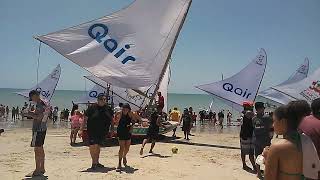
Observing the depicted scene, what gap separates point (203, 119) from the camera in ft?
124

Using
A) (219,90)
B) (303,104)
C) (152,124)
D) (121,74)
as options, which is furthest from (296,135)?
(219,90)

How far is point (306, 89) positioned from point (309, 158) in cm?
2340

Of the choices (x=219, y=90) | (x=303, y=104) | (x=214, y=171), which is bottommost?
(x=214, y=171)

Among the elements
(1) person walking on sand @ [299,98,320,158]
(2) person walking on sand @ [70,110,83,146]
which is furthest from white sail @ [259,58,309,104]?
(1) person walking on sand @ [299,98,320,158]

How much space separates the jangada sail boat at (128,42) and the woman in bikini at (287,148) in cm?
1203

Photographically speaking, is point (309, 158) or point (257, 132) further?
point (257, 132)

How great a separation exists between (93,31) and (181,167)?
271 inches

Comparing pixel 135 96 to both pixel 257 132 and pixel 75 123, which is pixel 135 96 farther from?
pixel 257 132

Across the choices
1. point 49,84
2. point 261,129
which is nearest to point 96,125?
point 261,129

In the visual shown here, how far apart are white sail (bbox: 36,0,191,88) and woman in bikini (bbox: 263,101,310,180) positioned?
39.6 ft

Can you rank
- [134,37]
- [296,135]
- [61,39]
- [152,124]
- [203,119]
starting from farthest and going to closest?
1. [203,119]
2. [134,37]
3. [61,39]
4. [152,124]
5. [296,135]

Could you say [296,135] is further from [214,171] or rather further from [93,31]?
[93,31]

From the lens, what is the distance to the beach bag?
11.5 ft

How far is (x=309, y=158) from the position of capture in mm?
3535
